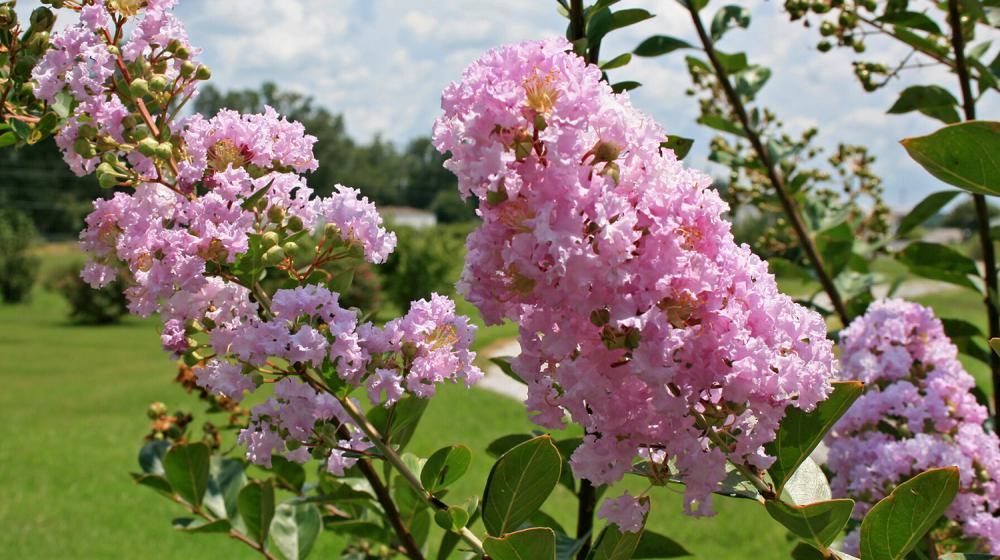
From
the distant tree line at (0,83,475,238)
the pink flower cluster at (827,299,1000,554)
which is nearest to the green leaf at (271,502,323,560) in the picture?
the pink flower cluster at (827,299,1000,554)

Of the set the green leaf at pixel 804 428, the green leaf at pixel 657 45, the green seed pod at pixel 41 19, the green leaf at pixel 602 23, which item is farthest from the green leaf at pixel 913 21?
the green seed pod at pixel 41 19

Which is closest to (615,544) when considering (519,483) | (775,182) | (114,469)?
(519,483)

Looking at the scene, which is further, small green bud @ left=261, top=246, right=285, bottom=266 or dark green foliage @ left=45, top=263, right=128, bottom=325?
dark green foliage @ left=45, top=263, right=128, bottom=325

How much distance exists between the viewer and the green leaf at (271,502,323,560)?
1470mm

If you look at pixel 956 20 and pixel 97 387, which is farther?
pixel 97 387

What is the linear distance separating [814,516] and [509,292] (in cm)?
33

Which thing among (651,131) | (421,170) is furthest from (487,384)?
(421,170)

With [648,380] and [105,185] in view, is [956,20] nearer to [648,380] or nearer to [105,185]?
[648,380]

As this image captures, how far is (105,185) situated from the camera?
1.00 metres

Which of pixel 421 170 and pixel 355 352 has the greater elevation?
pixel 355 352

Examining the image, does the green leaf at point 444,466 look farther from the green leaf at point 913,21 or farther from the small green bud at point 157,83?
the green leaf at point 913,21

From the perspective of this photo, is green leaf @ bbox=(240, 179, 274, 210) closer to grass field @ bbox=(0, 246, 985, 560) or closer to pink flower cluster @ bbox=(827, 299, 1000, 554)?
grass field @ bbox=(0, 246, 985, 560)

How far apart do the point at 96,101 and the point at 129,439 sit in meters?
8.32

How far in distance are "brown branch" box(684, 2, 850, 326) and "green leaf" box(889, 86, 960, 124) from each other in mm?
323
